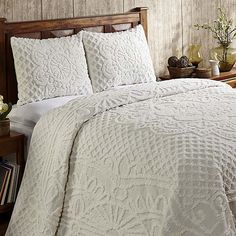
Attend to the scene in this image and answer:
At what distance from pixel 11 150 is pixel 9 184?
19 centimetres

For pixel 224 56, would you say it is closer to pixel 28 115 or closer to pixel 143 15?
pixel 143 15

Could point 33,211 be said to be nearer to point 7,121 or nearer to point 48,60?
point 7,121

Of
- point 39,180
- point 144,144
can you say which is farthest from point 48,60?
point 144,144

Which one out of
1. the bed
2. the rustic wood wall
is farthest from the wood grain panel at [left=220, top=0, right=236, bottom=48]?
the bed

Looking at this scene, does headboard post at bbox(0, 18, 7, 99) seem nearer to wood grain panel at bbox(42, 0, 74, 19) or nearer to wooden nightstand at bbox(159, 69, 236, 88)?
wood grain panel at bbox(42, 0, 74, 19)

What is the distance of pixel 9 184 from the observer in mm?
2930

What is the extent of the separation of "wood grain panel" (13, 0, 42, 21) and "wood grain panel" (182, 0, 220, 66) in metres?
1.53

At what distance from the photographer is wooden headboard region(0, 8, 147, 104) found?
129 inches

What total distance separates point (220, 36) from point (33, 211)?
2594mm

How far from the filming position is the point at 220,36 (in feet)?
15.3

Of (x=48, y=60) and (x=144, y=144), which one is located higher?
(x=48, y=60)

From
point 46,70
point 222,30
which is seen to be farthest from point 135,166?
point 222,30

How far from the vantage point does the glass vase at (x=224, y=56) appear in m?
4.59

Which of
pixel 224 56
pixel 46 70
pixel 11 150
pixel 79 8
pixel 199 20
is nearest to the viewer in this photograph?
pixel 11 150
